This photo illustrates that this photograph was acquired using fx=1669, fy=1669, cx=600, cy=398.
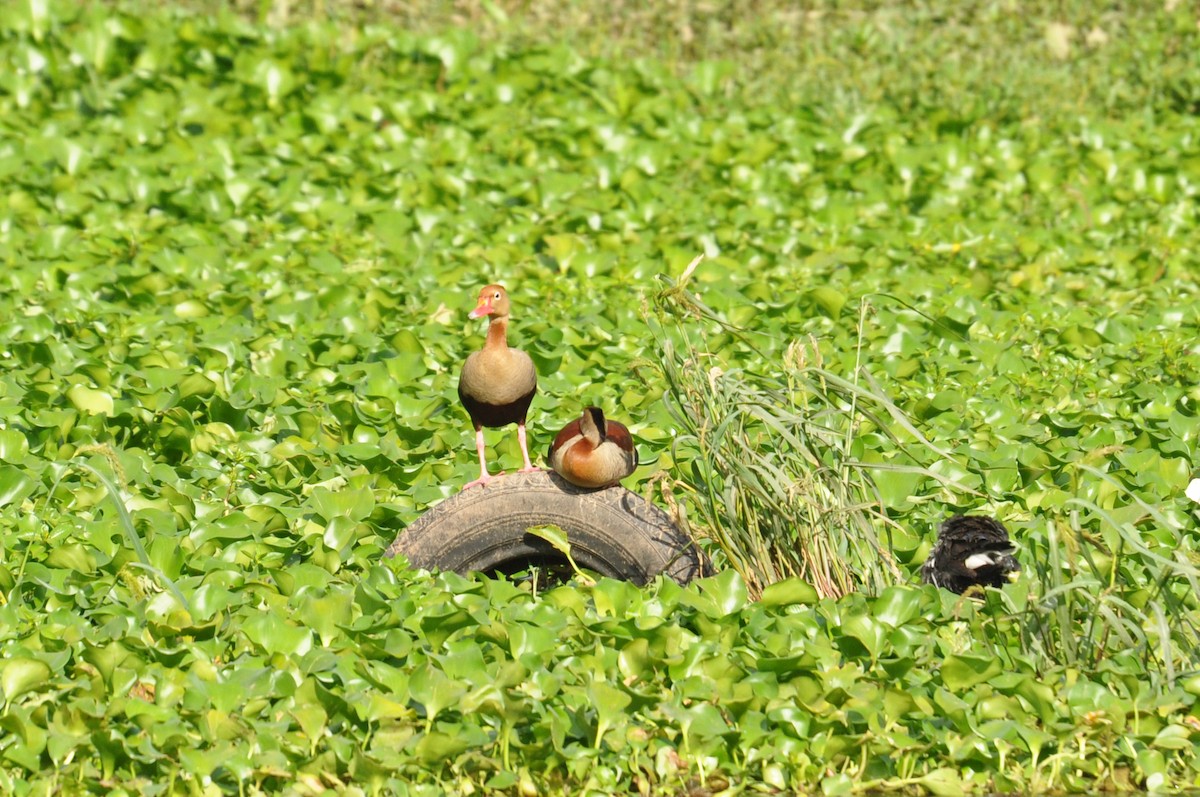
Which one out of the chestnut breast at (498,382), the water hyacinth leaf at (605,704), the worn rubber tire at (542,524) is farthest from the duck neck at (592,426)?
the water hyacinth leaf at (605,704)

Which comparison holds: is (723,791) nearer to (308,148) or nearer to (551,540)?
(551,540)

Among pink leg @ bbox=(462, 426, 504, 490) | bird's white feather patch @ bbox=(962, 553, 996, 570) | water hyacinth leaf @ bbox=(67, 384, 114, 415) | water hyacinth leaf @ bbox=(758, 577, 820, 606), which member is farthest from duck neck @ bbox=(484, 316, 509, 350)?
water hyacinth leaf @ bbox=(67, 384, 114, 415)

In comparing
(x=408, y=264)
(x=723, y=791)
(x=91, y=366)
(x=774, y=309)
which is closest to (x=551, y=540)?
(x=723, y=791)

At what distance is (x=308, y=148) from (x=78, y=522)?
13.3 ft

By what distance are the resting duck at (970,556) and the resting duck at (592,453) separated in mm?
865

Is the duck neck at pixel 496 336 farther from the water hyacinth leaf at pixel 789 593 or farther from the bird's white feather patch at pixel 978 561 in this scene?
the bird's white feather patch at pixel 978 561

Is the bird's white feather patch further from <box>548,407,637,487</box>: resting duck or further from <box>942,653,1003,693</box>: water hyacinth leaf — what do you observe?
<box>548,407,637,487</box>: resting duck

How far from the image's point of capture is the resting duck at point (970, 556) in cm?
437

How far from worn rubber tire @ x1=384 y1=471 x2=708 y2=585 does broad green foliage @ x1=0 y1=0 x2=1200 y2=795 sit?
154mm

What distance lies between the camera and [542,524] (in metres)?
4.54

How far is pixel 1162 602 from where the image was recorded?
438 centimetres

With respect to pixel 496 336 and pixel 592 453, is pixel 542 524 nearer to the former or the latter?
pixel 592 453

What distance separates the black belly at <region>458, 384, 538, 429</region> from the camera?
4734mm

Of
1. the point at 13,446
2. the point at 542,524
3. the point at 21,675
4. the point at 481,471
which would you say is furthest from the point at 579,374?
the point at 21,675
